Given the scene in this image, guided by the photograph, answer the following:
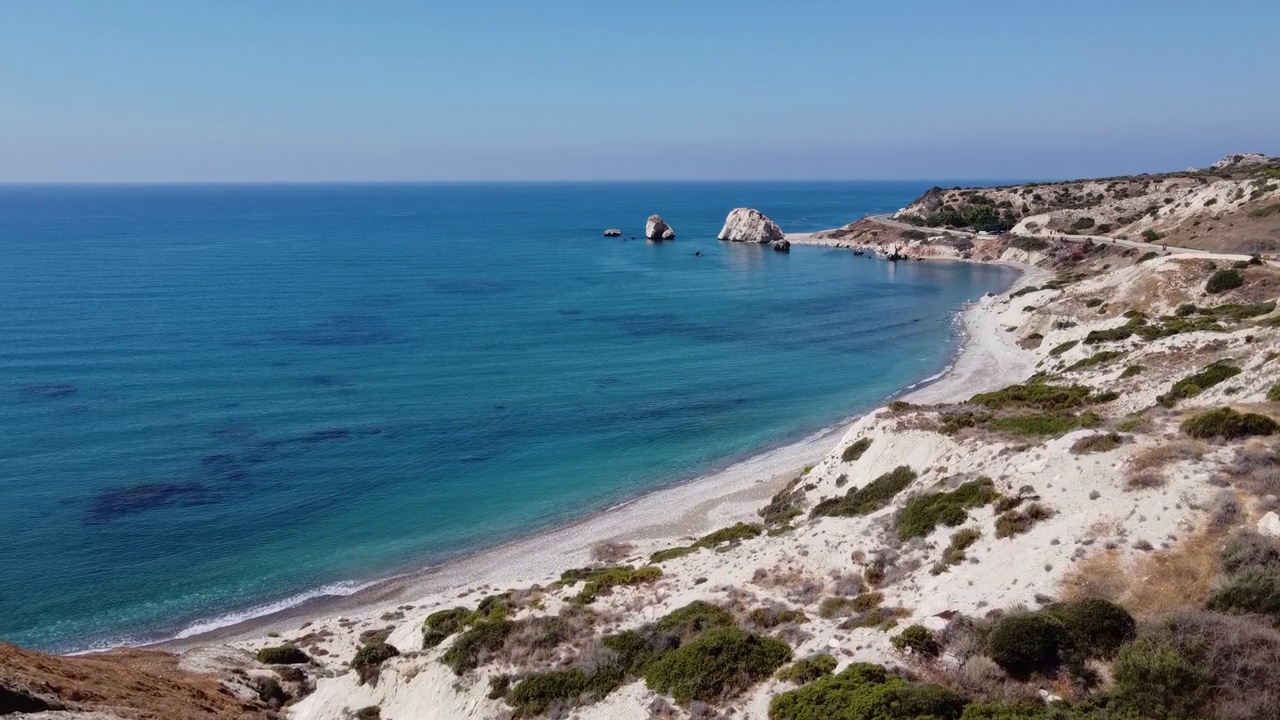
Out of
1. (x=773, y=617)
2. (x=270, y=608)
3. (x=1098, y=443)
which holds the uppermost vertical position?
(x=1098, y=443)

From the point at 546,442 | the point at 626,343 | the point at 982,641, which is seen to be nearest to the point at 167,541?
the point at 546,442

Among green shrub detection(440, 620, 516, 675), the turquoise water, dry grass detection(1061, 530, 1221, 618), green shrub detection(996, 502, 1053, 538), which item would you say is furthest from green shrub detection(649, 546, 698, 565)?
dry grass detection(1061, 530, 1221, 618)

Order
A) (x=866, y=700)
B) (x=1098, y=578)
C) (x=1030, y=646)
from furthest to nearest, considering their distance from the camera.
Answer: (x=1098, y=578)
(x=1030, y=646)
(x=866, y=700)

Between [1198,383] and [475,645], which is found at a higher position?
[1198,383]

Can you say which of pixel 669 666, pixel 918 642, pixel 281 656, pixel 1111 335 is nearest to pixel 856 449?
pixel 918 642

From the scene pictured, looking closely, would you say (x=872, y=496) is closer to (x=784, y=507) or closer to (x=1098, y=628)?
(x=784, y=507)

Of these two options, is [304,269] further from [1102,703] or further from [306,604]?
[1102,703]

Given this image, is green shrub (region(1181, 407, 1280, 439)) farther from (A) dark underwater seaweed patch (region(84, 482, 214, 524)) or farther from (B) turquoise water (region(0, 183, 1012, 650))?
(A) dark underwater seaweed patch (region(84, 482, 214, 524))

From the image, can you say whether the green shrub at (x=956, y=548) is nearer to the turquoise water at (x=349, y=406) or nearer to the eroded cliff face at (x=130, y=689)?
the eroded cliff face at (x=130, y=689)
